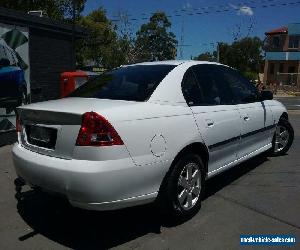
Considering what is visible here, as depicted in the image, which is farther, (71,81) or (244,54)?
(244,54)

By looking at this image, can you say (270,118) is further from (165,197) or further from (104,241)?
(104,241)

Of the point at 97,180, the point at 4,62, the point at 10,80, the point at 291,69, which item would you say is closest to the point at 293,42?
the point at 291,69

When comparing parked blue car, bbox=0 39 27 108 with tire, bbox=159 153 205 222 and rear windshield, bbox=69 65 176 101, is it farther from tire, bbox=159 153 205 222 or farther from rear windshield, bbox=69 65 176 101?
tire, bbox=159 153 205 222

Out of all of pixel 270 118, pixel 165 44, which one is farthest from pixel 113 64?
pixel 270 118

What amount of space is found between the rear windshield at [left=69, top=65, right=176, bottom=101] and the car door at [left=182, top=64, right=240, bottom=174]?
13.9 inches

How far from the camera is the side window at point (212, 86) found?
470 cm

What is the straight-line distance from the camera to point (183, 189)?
414 centimetres

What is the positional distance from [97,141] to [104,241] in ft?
3.38

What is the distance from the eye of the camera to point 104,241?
3.76 m

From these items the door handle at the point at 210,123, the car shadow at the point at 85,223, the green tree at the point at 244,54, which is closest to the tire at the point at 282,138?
the car shadow at the point at 85,223

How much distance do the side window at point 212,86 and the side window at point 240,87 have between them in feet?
0.55

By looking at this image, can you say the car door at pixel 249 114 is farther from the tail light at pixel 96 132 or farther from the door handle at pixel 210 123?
the tail light at pixel 96 132

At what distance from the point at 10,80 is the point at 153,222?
18.4 ft

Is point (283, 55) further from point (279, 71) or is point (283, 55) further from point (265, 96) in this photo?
point (265, 96)
